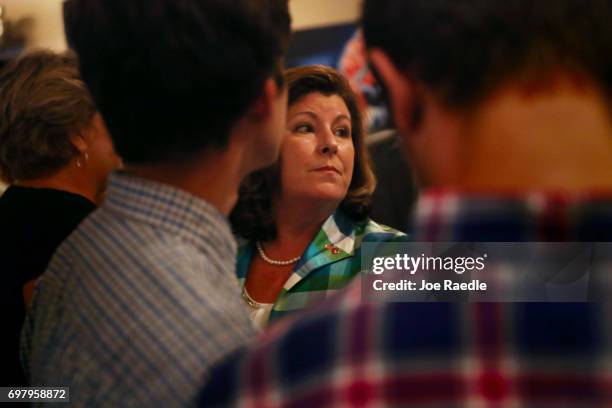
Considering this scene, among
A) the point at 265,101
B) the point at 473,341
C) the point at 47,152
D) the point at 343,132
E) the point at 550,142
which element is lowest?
the point at 473,341

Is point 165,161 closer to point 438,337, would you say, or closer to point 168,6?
point 168,6

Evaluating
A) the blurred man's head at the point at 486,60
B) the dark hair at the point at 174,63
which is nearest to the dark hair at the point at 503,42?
the blurred man's head at the point at 486,60

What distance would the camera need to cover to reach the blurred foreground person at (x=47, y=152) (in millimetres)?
1348

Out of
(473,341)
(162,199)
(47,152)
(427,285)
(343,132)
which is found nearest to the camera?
(473,341)

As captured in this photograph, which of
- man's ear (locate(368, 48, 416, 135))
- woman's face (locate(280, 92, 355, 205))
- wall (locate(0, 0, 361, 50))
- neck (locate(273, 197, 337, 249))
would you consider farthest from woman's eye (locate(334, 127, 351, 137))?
man's ear (locate(368, 48, 416, 135))

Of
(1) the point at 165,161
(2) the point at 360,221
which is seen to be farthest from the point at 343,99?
(1) the point at 165,161

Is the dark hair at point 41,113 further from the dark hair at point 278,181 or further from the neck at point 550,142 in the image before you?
the neck at point 550,142

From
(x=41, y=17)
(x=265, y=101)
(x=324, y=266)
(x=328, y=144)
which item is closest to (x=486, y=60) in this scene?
(x=265, y=101)

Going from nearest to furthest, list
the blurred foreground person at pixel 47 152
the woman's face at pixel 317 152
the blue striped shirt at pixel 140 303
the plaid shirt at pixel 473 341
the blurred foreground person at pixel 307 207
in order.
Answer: the plaid shirt at pixel 473 341, the blue striped shirt at pixel 140 303, the blurred foreground person at pixel 47 152, the blurred foreground person at pixel 307 207, the woman's face at pixel 317 152

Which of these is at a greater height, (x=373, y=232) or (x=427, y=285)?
(x=373, y=232)

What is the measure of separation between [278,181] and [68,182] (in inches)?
17.0

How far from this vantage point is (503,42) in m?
0.51

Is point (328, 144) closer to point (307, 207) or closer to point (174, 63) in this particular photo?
point (307, 207)

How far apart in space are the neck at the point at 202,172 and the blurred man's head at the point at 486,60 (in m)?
0.27
